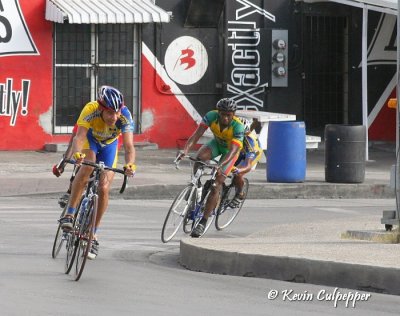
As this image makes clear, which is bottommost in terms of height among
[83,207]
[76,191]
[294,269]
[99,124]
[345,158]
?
[294,269]

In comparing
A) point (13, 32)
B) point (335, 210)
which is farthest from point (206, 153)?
point (13, 32)

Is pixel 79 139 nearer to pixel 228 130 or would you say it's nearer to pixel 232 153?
pixel 232 153

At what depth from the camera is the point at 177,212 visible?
1498 centimetres

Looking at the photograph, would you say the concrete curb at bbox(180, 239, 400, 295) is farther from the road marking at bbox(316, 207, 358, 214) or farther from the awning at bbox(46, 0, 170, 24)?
the awning at bbox(46, 0, 170, 24)

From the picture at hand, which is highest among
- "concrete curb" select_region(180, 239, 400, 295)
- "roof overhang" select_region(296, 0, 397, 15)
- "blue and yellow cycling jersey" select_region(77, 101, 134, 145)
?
"roof overhang" select_region(296, 0, 397, 15)

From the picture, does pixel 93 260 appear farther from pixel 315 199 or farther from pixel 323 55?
pixel 323 55

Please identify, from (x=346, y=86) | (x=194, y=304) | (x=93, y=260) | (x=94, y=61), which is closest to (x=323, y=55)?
(x=346, y=86)

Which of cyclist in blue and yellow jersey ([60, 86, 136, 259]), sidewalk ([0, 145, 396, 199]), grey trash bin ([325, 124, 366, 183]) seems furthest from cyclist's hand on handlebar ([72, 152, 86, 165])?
grey trash bin ([325, 124, 366, 183])

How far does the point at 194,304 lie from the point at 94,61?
16.7 meters

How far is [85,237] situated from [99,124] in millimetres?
1214

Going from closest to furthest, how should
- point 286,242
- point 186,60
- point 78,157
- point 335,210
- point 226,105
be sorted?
point 78,157, point 286,242, point 226,105, point 335,210, point 186,60

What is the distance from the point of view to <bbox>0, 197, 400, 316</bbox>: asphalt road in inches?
398

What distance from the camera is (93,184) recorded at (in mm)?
12180

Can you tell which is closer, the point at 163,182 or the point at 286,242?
the point at 286,242
